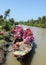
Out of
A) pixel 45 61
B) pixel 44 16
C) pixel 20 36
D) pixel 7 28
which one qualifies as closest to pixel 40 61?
pixel 45 61

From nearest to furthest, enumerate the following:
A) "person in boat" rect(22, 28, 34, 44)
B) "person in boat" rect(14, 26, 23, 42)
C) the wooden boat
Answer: the wooden boat
"person in boat" rect(22, 28, 34, 44)
"person in boat" rect(14, 26, 23, 42)

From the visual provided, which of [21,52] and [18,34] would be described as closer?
[21,52]

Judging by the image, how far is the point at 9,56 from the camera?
1443 centimetres

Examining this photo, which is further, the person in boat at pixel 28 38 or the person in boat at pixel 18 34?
the person in boat at pixel 18 34

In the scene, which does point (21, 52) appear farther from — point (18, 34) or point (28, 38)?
point (18, 34)

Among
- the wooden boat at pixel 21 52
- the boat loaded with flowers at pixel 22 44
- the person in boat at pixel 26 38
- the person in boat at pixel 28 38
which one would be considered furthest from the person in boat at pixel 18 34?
the wooden boat at pixel 21 52

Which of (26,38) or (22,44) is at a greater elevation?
(26,38)

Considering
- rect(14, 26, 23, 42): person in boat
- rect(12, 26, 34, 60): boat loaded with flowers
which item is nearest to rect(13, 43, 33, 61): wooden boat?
rect(12, 26, 34, 60): boat loaded with flowers

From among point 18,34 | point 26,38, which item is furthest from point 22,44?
point 18,34

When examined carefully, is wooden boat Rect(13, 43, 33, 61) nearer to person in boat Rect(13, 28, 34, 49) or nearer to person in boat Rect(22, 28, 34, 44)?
person in boat Rect(13, 28, 34, 49)

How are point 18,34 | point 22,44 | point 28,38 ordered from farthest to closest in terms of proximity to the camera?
point 18,34 → point 28,38 → point 22,44

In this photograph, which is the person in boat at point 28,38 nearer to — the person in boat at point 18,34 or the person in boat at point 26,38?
the person in boat at point 26,38

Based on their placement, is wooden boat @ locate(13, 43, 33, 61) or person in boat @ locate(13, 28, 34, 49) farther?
person in boat @ locate(13, 28, 34, 49)

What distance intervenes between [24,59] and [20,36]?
5304mm
